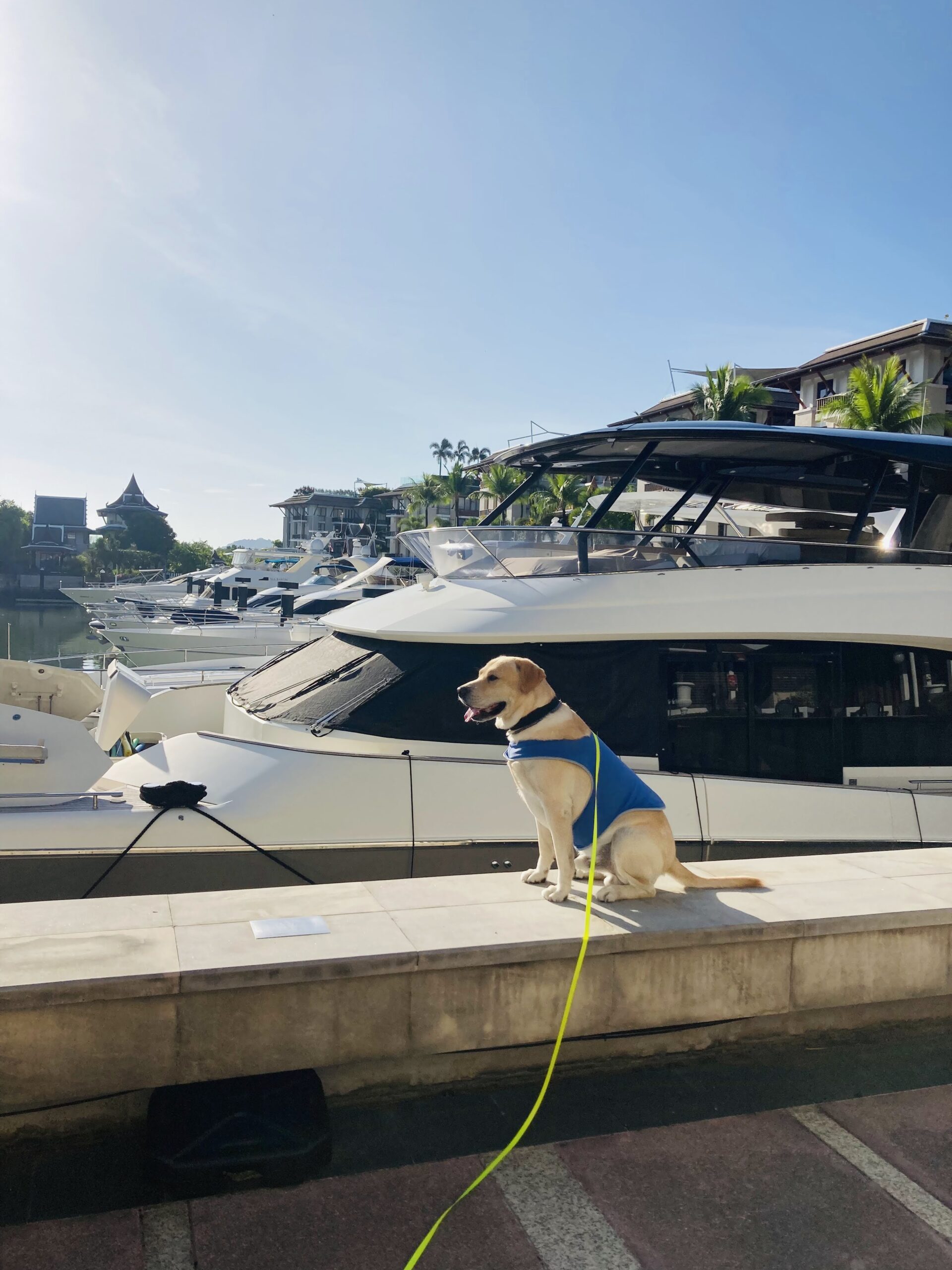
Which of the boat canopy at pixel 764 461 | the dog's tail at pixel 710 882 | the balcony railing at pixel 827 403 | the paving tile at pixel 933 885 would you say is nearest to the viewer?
the paving tile at pixel 933 885

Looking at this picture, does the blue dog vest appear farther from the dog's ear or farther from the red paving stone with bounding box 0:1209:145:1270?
the red paving stone with bounding box 0:1209:145:1270

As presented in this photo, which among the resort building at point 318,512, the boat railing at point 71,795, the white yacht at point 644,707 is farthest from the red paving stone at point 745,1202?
the resort building at point 318,512

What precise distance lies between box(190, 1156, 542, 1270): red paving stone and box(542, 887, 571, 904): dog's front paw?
1247 millimetres

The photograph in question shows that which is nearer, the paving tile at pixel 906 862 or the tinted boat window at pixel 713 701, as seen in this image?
the paving tile at pixel 906 862

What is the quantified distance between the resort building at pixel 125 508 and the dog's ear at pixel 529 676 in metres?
146

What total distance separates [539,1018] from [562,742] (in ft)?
3.49

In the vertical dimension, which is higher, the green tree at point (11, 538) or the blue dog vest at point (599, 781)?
the green tree at point (11, 538)

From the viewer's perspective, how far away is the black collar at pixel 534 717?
13.4 ft

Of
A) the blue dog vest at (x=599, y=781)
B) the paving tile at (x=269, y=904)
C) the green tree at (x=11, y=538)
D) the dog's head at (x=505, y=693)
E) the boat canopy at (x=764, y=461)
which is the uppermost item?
the green tree at (x=11, y=538)

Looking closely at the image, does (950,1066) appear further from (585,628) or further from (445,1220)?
(585,628)

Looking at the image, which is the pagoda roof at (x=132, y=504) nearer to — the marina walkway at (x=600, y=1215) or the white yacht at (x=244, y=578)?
the white yacht at (x=244, y=578)

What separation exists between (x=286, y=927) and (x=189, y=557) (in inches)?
5157

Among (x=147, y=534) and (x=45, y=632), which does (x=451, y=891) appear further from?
(x=147, y=534)

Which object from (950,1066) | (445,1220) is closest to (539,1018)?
(445,1220)
